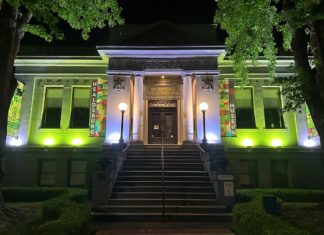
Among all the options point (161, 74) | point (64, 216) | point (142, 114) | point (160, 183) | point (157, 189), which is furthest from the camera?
point (161, 74)

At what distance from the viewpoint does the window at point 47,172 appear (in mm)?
16016

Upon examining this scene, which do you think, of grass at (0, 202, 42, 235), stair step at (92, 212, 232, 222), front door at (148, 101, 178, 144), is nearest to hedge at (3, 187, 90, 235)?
grass at (0, 202, 42, 235)

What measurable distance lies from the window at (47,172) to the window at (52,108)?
244 cm

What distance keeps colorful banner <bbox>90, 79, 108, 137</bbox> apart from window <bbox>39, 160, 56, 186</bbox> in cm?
312

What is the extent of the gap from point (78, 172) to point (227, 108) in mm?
10373

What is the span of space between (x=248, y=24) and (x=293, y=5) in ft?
6.50

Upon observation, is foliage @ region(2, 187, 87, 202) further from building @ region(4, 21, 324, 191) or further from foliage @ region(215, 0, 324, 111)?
foliage @ region(215, 0, 324, 111)

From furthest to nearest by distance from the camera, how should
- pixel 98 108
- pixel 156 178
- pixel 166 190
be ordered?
pixel 98 108 < pixel 156 178 < pixel 166 190

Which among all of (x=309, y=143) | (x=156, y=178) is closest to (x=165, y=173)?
(x=156, y=178)

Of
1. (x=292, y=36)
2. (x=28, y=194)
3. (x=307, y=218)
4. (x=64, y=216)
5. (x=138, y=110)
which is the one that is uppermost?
(x=292, y=36)

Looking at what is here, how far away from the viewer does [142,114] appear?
1664cm

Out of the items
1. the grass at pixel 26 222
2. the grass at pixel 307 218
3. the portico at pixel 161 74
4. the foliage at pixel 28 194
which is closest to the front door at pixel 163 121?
the portico at pixel 161 74

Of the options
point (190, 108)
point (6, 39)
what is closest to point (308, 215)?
point (190, 108)

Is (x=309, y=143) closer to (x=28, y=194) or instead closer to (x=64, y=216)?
(x=64, y=216)
